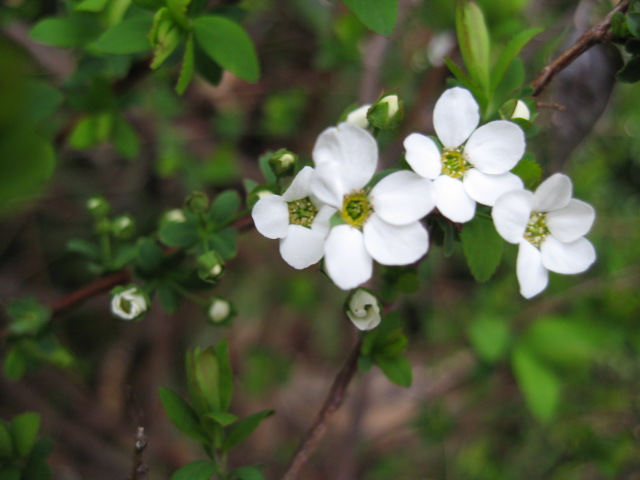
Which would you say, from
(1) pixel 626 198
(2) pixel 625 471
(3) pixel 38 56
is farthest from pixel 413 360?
(3) pixel 38 56

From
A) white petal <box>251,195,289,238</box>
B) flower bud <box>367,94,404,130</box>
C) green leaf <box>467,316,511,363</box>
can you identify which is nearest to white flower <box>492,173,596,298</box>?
flower bud <box>367,94,404,130</box>

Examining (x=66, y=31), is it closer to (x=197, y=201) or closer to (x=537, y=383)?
(x=197, y=201)

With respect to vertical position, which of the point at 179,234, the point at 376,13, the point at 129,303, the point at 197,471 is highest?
the point at 376,13

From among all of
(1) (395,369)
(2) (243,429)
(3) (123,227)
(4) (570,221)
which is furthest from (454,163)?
(3) (123,227)

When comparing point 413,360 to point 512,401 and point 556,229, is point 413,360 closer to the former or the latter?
point 512,401

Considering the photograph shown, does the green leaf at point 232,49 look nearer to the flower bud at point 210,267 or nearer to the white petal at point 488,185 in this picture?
the flower bud at point 210,267
